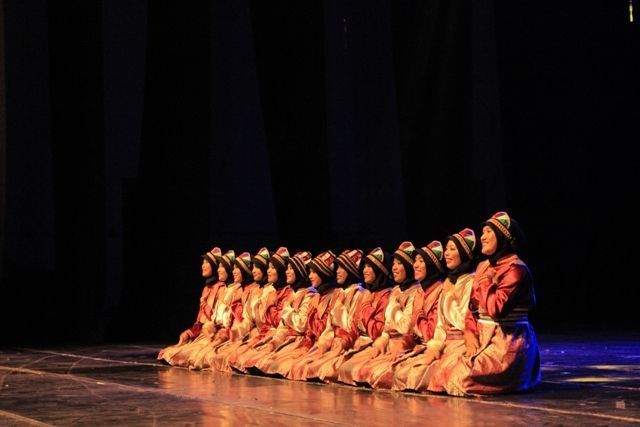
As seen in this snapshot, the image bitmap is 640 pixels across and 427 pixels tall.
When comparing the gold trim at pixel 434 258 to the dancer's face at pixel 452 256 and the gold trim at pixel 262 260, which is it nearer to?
the dancer's face at pixel 452 256

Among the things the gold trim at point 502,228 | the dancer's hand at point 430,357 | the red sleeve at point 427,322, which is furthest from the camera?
the red sleeve at point 427,322

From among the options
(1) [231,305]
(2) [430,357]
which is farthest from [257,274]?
(2) [430,357]

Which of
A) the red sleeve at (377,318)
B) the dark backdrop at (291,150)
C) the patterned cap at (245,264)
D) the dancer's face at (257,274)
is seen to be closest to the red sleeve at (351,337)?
the red sleeve at (377,318)

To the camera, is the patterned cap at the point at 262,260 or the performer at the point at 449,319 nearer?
Result: the performer at the point at 449,319

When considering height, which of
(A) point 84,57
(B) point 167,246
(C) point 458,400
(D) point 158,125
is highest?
(A) point 84,57

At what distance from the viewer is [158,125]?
13844 mm

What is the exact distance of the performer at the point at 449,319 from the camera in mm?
7133

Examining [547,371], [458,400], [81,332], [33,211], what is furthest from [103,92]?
[458,400]

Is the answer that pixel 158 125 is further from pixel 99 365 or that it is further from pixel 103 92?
pixel 99 365

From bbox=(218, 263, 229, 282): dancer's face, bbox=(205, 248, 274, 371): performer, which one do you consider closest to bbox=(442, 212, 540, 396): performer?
bbox=(205, 248, 274, 371): performer

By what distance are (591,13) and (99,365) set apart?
722cm

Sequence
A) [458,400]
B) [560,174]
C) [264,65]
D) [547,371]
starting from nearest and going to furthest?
[458,400]
[547,371]
[560,174]
[264,65]

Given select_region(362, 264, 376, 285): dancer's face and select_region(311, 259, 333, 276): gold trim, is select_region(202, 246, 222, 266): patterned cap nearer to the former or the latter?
select_region(311, 259, 333, 276): gold trim

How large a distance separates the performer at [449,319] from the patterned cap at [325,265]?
1.54m
